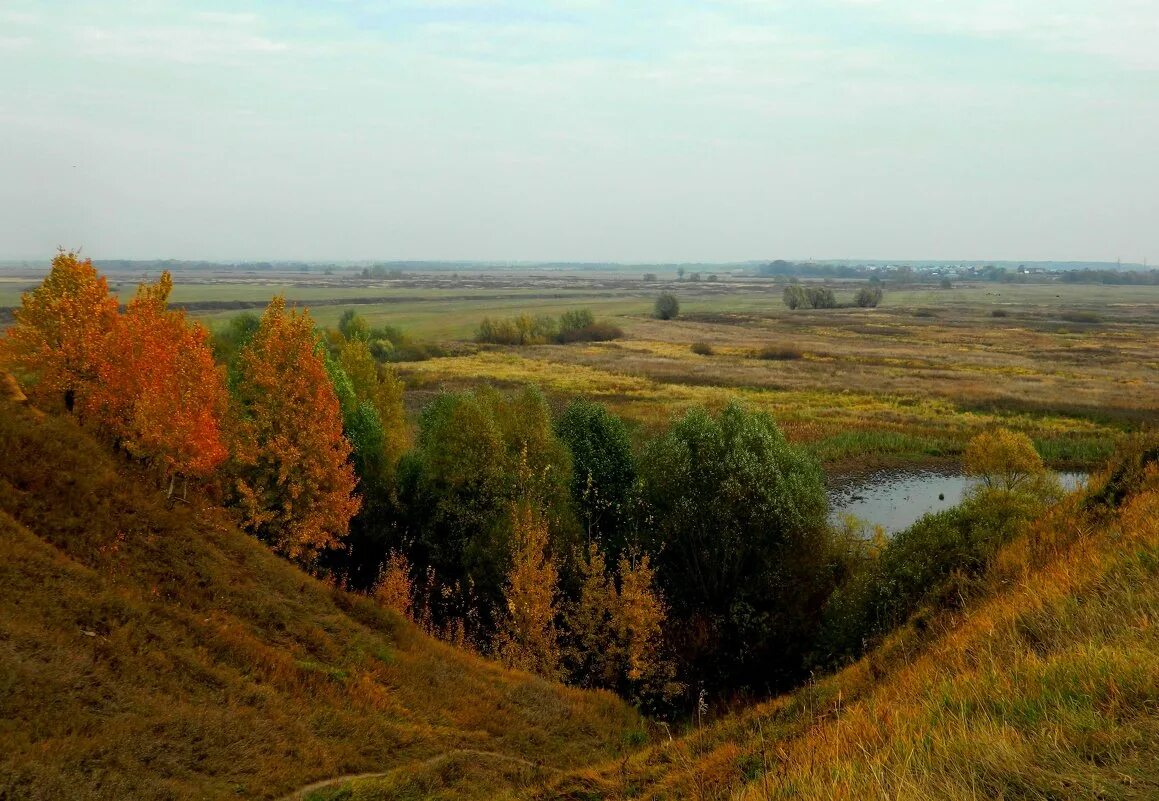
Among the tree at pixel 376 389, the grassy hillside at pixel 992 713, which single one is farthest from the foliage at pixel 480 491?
the grassy hillside at pixel 992 713

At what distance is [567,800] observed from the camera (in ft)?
45.9

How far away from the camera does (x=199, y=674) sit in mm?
17172

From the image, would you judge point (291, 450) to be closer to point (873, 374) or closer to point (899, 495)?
point (899, 495)

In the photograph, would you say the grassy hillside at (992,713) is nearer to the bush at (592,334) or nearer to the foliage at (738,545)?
the foliage at (738,545)

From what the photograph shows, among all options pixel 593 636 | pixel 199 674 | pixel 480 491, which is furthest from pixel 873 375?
pixel 199 674

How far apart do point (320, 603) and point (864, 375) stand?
90.5 m

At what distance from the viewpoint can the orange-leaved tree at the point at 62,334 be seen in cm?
2917

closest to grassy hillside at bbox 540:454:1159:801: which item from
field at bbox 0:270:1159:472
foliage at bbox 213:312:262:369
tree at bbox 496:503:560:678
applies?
tree at bbox 496:503:560:678

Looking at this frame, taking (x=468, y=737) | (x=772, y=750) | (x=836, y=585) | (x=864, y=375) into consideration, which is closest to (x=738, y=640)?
(x=836, y=585)

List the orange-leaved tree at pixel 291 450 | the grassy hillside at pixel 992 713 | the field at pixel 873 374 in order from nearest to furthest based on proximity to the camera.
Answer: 1. the grassy hillside at pixel 992 713
2. the orange-leaved tree at pixel 291 450
3. the field at pixel 873 374

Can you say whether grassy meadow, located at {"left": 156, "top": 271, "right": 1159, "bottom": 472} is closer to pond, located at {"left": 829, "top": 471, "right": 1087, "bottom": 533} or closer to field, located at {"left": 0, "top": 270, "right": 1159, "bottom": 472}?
field, located at {"left": 0, "top": 270, "right": 1159, "bottom": 472}

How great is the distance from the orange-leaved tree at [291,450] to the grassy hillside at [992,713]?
2187cm

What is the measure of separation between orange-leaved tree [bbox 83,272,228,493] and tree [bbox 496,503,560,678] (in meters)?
13.2

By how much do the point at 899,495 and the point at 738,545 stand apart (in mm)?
26553
